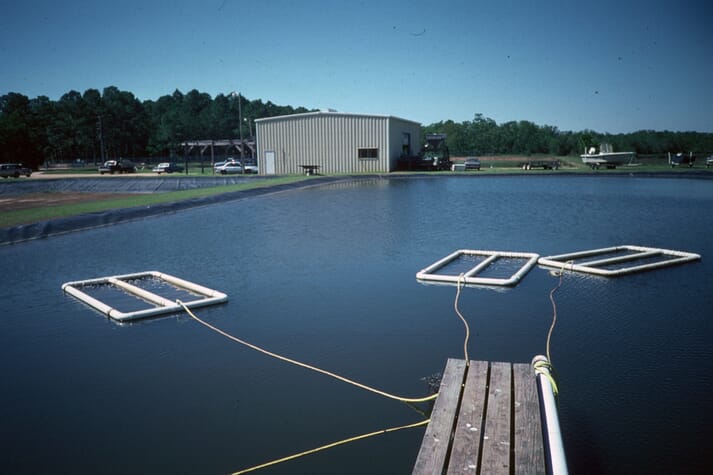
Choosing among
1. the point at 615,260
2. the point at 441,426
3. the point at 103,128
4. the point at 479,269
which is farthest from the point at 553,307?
the point at 103,128

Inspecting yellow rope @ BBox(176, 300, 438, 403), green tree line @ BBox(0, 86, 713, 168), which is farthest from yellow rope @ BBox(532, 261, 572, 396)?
green tree line @ BBox(0, 86, 713, 168)

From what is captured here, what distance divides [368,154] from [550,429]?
3786 cm

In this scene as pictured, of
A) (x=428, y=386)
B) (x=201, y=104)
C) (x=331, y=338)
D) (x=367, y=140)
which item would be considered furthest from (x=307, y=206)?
(x=201, y=104)

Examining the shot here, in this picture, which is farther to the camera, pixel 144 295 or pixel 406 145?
pixel 406 145

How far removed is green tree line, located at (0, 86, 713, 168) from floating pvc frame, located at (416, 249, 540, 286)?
6025 cm

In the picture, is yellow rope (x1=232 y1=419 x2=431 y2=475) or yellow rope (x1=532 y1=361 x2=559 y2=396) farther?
yellow rope (x1=532 y1=361 x2=559 y2=396)

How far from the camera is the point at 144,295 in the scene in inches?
275

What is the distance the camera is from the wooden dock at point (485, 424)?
2771 mm

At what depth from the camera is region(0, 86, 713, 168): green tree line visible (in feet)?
214

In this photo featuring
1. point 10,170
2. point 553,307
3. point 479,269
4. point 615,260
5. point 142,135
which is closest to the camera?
point 553,307

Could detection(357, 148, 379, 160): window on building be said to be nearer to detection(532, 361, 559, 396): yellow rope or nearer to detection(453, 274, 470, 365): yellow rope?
detection(453, 274, 470, 365): yellow rope

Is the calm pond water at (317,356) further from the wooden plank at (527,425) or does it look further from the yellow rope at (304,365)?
the wooden plank at (527,425)

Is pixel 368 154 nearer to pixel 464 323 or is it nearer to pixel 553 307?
pixel 553 307

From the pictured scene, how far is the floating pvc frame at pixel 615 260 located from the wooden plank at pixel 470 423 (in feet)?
15.4
